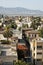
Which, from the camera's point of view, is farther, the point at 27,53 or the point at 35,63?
the point at 27,53

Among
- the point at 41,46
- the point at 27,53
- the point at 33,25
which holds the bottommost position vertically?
the point at 33,25

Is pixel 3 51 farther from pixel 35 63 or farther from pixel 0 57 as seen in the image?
pixel 35 63

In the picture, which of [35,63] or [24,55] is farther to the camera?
[24,55]

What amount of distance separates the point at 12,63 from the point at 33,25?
4187cm

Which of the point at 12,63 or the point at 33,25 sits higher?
the point at 12,63

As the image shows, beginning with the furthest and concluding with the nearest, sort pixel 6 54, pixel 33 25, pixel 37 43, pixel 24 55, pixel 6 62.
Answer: pixel 33 25 < pixel 24 55 < pixel 37 43 < pixel 6 54 < pixel 6 62

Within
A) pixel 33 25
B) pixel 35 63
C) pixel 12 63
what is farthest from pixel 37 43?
pixel 33 25

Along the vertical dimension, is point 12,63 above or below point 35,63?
above

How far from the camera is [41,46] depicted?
2664cm

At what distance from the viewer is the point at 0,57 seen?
21.0 metres

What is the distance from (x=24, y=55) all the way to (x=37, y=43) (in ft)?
10.7

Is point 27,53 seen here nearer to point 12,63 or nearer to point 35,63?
point 35,63

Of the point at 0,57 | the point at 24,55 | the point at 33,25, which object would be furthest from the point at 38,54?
the point at 33,25

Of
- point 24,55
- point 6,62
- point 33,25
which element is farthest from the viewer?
point 33,25
